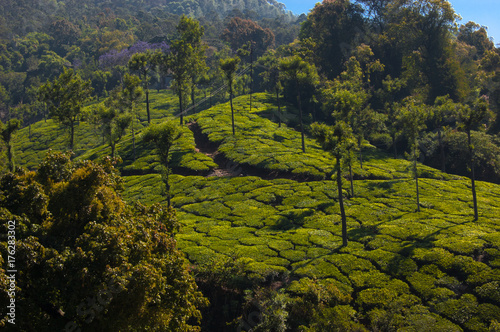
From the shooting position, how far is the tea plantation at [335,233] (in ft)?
75.0

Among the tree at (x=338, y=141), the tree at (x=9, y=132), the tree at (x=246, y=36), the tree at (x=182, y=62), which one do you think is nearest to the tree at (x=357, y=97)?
the tree at (x=338, y=141)

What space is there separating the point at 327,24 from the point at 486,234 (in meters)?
70.3

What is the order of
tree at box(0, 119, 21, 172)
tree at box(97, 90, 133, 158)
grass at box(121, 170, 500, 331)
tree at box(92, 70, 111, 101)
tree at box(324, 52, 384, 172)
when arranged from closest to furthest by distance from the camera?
grass at box(121, 170, 500, 331) < tree at box(324, 52, 384, 172) < tree at box(0, 119, 21, 172) < tree at box(97, 90, 133, 158) < tree at box(92, 70, 111, 101)

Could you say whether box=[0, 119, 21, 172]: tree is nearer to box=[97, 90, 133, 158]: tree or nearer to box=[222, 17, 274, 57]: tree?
box=[97, 90, 133, 158]: tree

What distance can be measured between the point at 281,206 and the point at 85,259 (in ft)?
85.4

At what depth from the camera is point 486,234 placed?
95.2 feet

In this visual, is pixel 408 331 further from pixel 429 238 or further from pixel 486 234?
pixel 486 234

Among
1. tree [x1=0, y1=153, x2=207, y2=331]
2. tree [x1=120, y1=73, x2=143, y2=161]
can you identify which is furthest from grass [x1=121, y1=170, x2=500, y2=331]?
tree [x1=120, y1=73, x2=143, y2=161]

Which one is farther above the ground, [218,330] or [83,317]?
[83,317]

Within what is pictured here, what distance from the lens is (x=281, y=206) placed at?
38312 millimetres

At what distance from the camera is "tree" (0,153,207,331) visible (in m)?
14.0

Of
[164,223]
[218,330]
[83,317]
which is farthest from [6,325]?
[218,330]

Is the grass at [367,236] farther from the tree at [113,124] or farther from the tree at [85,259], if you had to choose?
the tree at [85,259]

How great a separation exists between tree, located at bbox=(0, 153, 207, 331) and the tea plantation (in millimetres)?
4805
